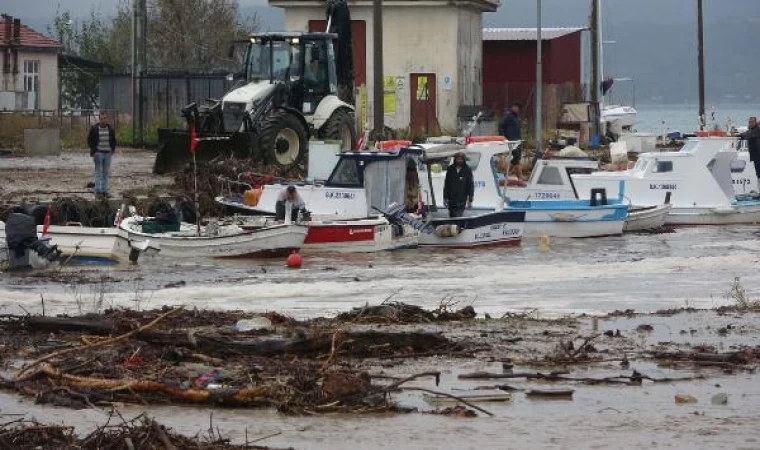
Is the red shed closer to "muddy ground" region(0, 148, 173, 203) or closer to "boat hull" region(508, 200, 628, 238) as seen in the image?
"muddy ground" region(0, 148, 173, 203)

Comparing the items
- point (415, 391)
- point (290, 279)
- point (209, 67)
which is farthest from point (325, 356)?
point (209, 67)

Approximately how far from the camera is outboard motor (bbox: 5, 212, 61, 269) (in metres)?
25.6

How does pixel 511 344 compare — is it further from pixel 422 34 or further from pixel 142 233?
pixel 422 34

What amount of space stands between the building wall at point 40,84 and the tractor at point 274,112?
83.1 ft

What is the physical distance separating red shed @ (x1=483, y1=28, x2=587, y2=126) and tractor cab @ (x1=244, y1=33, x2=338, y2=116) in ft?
72.3

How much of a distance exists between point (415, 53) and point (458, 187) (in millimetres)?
25527

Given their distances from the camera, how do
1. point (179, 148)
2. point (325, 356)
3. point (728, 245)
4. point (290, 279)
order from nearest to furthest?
point (325, 356) → point (290, 279) → point (728, 245) → point (179, 148)

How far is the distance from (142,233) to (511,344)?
1158cm

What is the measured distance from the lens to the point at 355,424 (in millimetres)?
13578

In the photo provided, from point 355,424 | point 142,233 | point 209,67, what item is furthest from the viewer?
point 209,67

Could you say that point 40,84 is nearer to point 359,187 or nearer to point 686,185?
point 686,185

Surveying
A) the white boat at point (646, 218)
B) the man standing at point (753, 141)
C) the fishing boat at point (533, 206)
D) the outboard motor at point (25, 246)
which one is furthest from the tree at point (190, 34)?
the outboard motor at point (25, 246)

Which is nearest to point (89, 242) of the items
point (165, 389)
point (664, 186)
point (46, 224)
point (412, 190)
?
point (46, 224)

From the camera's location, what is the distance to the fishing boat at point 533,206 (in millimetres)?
32844
